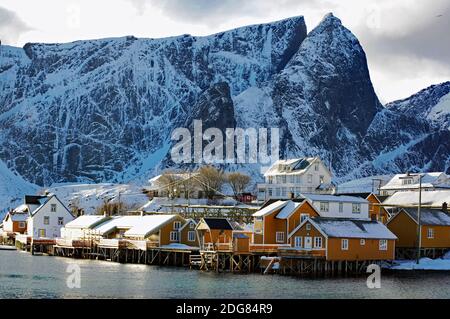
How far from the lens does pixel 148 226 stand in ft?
292

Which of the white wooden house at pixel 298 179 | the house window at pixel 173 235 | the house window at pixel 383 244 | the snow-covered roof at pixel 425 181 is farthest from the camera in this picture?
the snow-covered roof at pixel 425 181

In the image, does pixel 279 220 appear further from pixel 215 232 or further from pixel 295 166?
pixel 295 166

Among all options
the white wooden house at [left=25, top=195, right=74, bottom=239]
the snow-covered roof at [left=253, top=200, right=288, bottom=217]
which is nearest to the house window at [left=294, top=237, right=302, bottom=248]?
the snow-covered roof at [left=253, top=200, right=288, bottom=217]

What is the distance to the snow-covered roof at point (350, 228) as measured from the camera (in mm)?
74125

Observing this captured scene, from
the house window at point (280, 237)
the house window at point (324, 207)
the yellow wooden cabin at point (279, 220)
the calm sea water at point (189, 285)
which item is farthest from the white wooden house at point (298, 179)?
the calm sea water at point (189, 285)

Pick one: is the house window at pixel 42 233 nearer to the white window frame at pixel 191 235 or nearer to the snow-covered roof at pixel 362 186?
the white window frame at pixel 191 235

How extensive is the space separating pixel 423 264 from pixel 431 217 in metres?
9.11

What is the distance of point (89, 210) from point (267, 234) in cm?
7844

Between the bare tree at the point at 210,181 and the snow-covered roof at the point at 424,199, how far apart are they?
46693 mm

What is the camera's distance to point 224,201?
13800 cm

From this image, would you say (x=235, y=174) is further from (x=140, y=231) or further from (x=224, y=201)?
(x=140, y=231)

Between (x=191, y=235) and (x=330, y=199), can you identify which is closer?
(x=330, y=199)

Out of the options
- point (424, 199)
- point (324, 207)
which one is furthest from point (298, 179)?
point (324, 207)
